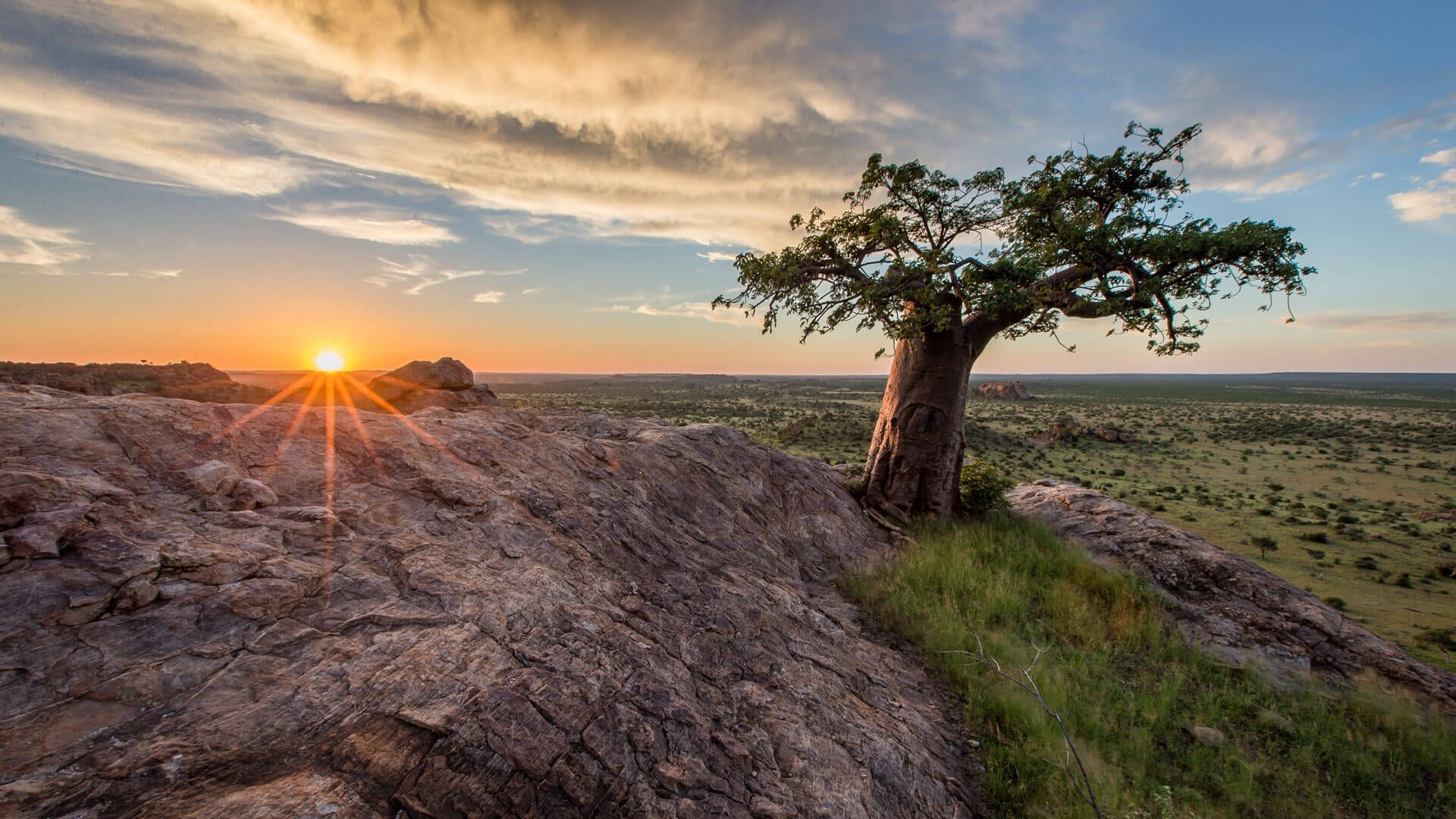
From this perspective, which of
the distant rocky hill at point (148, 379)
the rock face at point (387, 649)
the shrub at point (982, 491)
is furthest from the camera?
the distant rocky hill at point (148, 379)

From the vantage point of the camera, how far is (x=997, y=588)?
7.31 m

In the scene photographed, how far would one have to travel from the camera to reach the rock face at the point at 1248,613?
6582 millimetres

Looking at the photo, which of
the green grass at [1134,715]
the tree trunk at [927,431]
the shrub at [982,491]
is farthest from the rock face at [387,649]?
the shrub at [982,491]

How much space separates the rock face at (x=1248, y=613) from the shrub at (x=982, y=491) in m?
1.37

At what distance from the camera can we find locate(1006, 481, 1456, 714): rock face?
6582 mm

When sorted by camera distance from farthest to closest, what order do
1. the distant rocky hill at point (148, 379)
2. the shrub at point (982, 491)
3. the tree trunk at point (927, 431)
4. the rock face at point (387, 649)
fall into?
1. the distant rocky hill at point (148, 379)
2. the shrub at point (982, 491)
3. the tree trunk at point (927, 431)
4. the rock face at point (387, 649)

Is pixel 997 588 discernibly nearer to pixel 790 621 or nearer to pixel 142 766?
pixel 790 621

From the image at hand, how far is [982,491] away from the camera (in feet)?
35.6

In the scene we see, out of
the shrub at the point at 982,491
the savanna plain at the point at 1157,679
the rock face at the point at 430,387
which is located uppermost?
the rock face at the point at 430,387

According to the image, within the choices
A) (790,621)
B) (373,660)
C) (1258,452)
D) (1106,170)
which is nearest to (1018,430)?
(1258,452)

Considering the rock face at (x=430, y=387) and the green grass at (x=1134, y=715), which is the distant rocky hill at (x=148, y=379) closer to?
the rock face at (x=430, y=387)

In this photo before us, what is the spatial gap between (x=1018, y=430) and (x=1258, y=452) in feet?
48.9

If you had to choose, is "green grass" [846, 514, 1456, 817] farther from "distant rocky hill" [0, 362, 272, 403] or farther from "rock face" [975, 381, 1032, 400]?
"rock face" [975, 381, 1032, 400]

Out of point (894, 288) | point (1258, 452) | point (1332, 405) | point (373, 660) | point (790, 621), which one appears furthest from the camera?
point (1332, 405)
